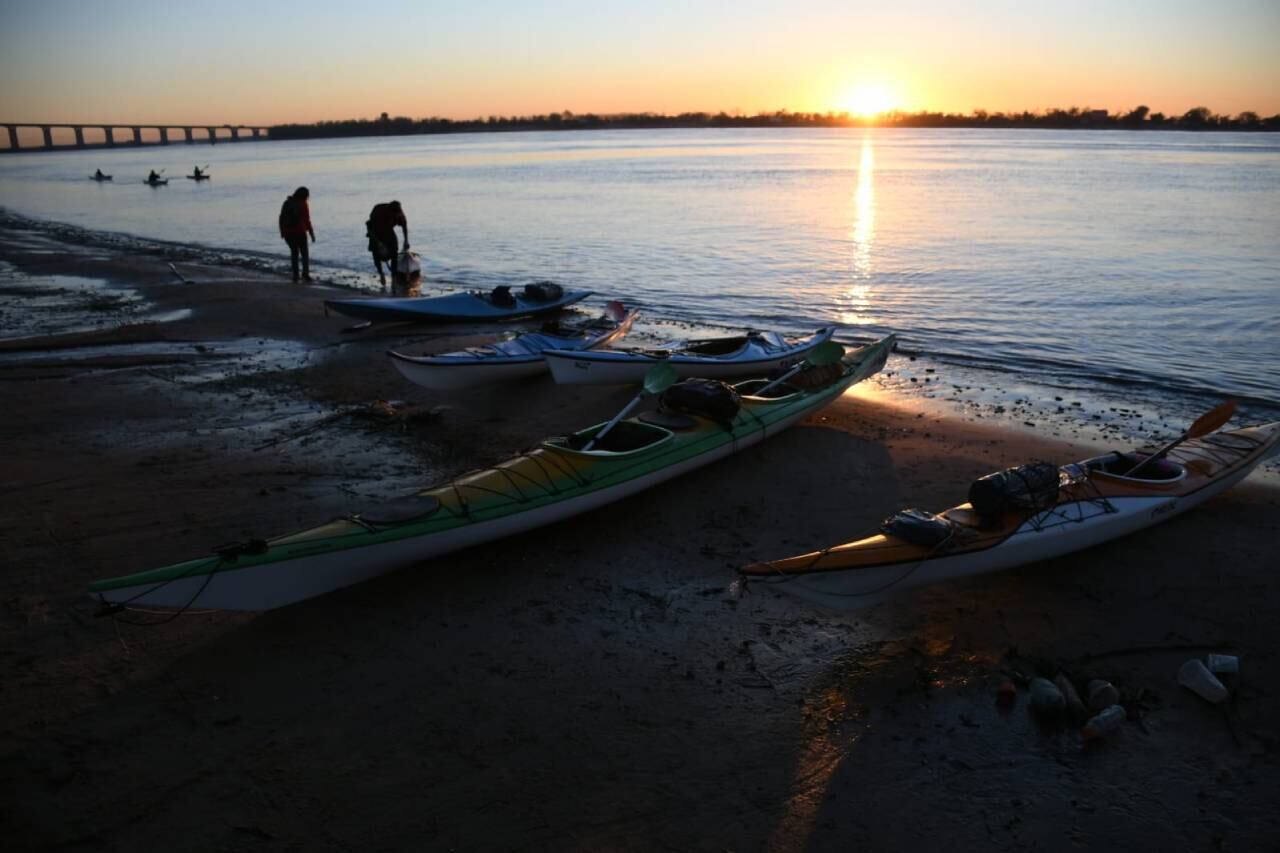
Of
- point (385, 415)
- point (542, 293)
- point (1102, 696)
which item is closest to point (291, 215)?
point (542, 293)

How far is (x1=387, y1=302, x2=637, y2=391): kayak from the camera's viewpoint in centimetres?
987

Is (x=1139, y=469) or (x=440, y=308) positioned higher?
(x=440, y=308)

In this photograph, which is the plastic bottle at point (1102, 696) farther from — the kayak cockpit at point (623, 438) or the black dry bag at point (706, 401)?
the black dry bag at point (706, 401)

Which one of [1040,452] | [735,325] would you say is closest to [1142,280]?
[735,325]

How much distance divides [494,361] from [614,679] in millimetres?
5888

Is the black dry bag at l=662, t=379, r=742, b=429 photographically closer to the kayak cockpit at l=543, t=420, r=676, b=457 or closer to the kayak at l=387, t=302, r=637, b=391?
the kayak cockpit at l=543, t=420, r=676, b=457

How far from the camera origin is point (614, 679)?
16.6ft

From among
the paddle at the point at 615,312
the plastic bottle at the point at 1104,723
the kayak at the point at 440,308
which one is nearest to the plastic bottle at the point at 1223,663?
the plastic bottle at the point at 1104,723

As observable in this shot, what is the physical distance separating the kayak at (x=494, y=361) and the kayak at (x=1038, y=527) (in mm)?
5646

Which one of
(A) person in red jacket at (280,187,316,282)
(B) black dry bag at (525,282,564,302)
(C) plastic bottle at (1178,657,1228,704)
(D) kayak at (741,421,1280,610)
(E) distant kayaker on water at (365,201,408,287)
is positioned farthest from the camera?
(A) person in red jacket at (280,187,316,282)

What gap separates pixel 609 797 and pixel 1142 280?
19443mm

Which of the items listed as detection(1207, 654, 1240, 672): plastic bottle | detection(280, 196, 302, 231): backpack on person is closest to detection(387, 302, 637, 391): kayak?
detection(1207, 654, 1240, 672): plastic bottle

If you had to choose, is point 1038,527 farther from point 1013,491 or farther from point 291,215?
point 291,215

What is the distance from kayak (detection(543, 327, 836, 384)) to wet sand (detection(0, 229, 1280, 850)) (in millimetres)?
1929
